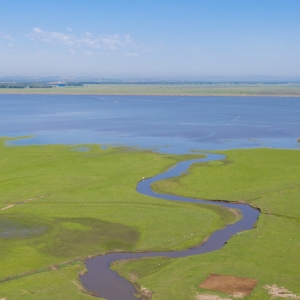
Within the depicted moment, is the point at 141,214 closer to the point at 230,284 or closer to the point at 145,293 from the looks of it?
the point at 145,293

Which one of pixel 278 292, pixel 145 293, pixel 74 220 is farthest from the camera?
pixel 74 220

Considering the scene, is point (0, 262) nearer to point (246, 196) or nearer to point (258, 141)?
point (246, 196)

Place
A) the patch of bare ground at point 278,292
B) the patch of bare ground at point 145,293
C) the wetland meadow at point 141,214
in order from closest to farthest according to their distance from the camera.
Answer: the patch of bare ground at point 278,292, the patch of bare ground at point 145,293, the wetland meadow at point 141,214

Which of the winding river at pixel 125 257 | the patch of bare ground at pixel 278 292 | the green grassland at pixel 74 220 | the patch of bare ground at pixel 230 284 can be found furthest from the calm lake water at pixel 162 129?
the patch of bare ground at pixel 278 292

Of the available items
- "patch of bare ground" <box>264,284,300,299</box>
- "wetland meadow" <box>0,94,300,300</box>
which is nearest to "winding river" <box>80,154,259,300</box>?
"wetland meadow" <box>0,94,300,300</box>

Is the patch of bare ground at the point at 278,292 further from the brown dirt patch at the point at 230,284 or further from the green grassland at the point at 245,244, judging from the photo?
the brown dirt patch at the point at 230,284

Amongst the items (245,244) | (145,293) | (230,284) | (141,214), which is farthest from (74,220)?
(230,284)

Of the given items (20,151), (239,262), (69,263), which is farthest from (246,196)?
(20,151)
